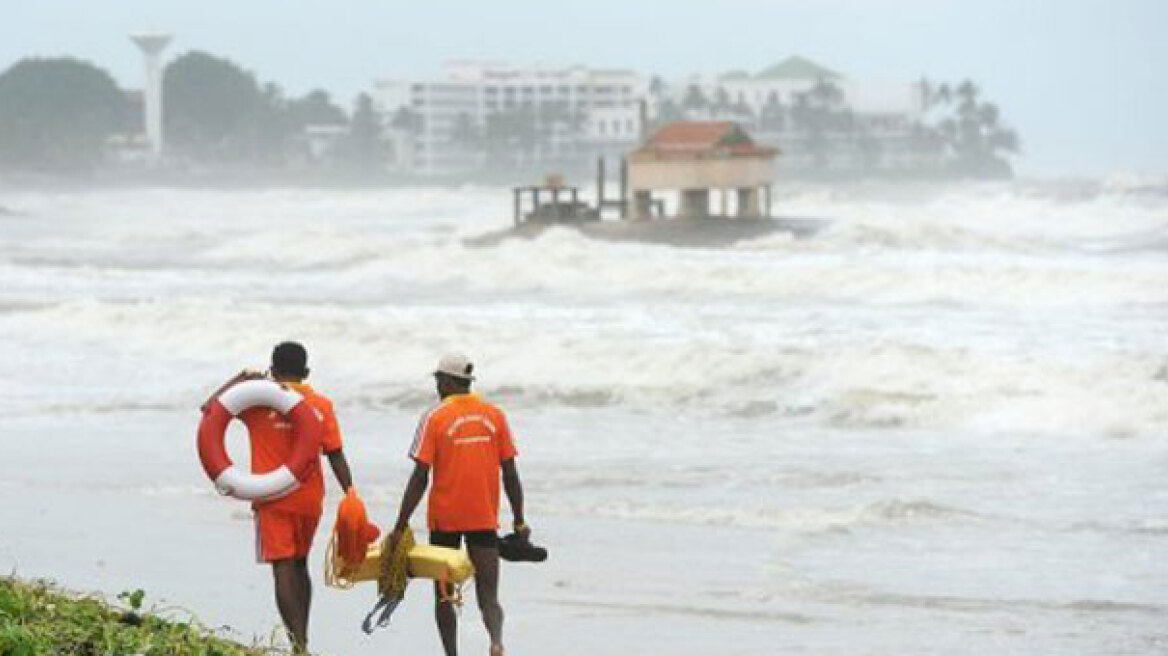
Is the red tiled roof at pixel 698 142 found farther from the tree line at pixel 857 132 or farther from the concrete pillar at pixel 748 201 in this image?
the tree line at pixel 857 132

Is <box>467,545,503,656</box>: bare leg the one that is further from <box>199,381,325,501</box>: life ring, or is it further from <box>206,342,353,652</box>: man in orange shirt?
<box>199,381,325,501</box>: life ring

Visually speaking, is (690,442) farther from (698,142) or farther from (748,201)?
(748,201)

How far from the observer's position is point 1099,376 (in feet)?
71.4

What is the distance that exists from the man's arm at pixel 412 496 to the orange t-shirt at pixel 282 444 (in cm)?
31

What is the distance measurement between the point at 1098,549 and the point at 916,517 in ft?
4.79

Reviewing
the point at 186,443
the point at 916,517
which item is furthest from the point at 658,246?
the point at 916,517

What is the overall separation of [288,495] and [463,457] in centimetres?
64

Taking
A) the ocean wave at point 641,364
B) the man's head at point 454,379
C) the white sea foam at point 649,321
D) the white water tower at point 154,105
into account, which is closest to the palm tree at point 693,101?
the white water tower at point 154,105

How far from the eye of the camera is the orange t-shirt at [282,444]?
837 cm

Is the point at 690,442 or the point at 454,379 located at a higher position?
the point at 454,379

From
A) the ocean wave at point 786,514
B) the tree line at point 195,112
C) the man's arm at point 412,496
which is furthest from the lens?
the tree line at point 195,112

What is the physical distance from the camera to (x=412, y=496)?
8578 mm

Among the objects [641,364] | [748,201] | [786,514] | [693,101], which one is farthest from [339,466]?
[693,101]

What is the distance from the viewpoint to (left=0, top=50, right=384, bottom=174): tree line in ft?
598
